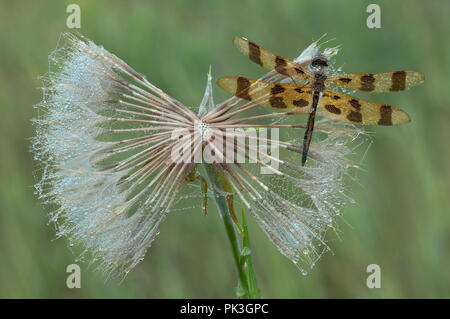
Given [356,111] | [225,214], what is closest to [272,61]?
[356,111]

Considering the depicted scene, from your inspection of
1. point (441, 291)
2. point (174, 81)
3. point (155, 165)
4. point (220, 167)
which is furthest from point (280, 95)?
point (441, 291)

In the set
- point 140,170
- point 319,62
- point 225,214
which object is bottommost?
point 225,214

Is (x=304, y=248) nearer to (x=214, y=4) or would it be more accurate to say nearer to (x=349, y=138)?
(x=349, y=138)

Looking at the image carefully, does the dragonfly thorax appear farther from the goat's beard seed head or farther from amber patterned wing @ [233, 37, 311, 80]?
the goat's beard seed head

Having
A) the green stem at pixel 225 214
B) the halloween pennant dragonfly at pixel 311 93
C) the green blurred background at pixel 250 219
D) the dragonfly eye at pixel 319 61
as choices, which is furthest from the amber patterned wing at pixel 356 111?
the green blurred background at pixel 250 219

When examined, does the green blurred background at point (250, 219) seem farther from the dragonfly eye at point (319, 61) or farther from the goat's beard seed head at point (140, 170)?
the dragonfly eye at point (319, 61)

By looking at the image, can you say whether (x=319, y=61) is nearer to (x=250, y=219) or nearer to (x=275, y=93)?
(x=275, y=93)
